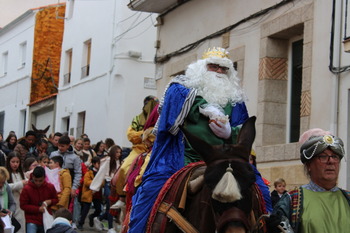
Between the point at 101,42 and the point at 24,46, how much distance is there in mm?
8980

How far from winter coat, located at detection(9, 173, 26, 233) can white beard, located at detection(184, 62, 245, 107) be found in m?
6.46

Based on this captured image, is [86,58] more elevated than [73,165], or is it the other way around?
[86,58]

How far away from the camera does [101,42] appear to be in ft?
98.2

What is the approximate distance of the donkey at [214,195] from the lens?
18.0 ft

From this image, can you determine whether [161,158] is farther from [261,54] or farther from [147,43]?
[147,43]

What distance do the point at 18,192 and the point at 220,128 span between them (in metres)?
7.51

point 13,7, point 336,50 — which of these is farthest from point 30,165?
point 13,7

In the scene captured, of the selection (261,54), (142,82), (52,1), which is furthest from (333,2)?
(52,1)

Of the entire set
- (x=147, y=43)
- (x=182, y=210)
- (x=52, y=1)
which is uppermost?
(x=52, y=1)

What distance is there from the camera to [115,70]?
28.7m

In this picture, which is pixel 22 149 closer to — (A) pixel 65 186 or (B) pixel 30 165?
(B) pixel 30 165

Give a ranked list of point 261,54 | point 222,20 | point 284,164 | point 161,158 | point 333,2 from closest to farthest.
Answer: point 161,158 → point 333,2 → point 284,164 → point 261,54 → point 222,20

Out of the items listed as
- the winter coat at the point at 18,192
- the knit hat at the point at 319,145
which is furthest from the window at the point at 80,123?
the knit hat at the point at 319,145

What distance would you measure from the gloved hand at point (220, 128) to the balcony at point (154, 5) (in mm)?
13651
